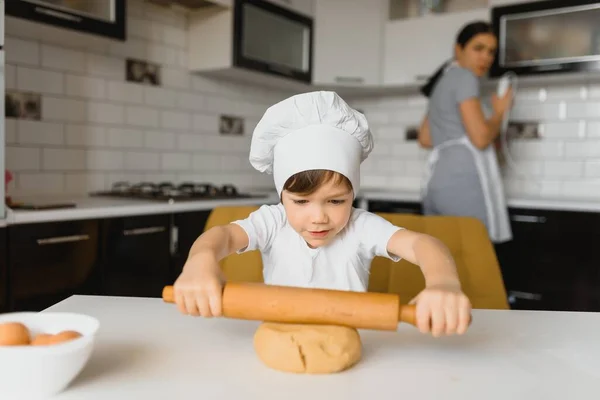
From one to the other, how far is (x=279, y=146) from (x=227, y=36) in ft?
6.26

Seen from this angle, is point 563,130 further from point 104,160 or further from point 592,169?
point 104,160

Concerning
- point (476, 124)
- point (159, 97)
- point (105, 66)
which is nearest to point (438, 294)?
point (476, 124)

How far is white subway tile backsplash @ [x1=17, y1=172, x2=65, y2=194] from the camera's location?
2129 mm

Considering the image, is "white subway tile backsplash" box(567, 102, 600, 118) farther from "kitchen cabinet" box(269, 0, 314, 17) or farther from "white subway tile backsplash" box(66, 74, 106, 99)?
"white subway tile backsplash" box(66, 74, 106, 99)

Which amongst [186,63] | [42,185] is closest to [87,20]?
[42,185]

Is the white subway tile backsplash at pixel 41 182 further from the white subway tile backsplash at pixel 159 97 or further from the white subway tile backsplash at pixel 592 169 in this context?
the white subway tile backsplash at pixel 592 169

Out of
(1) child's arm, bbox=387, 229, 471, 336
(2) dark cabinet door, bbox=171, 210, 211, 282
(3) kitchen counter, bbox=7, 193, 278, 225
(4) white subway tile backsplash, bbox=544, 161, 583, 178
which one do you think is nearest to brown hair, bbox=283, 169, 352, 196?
(1) child's arm, bbox=387, 229, 471, 336

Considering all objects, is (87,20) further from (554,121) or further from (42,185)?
(554,121)

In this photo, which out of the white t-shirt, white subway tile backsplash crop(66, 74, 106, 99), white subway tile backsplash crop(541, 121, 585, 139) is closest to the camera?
the white t-shirt

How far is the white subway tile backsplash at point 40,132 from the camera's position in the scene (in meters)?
2.11

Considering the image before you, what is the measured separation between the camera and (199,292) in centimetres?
66

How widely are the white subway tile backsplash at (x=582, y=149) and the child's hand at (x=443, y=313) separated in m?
2.61

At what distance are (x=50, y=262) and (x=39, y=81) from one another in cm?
83

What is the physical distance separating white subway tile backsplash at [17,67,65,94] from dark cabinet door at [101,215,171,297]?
0.69 meters
